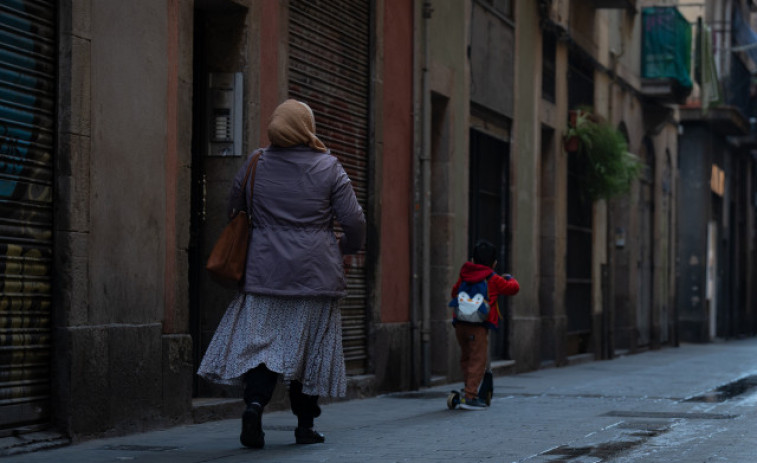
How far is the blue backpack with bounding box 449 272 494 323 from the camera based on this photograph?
11.2 metres

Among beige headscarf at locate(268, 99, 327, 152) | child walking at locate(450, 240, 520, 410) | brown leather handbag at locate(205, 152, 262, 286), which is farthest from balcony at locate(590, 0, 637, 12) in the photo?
brown leather handbag at locate(205, 152, 262, 286)

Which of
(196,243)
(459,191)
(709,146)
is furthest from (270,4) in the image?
(709,146)

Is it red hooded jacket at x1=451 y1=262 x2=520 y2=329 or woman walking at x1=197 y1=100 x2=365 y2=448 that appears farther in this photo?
red hooded jacket at x1=451 y1=262 x2=520 y2=329

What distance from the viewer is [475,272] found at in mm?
11156

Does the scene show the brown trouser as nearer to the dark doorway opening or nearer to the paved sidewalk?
the paved sidewalk

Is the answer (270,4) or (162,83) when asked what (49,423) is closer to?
(162,83)

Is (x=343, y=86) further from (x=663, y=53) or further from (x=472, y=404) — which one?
(x=663, y=53)

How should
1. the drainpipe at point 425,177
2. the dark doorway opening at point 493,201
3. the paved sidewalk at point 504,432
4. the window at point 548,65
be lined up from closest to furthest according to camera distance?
the paved sidewalk at point 504,432
the drainpipe at point 425,177
the dark doorway opening at point 493,201
the window at point 548,65

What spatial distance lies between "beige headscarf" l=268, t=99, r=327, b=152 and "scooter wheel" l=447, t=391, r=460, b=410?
3713mm

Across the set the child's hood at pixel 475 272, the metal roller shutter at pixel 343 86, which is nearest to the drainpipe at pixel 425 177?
the metal roller shutter at pixel 343 86

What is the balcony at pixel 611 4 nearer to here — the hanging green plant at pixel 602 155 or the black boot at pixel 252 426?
the hanging green plant at pixel 602 155

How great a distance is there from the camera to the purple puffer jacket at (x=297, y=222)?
768 cm

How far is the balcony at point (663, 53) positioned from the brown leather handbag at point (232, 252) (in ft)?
64.8

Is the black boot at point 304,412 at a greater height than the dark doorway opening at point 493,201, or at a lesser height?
lesser
